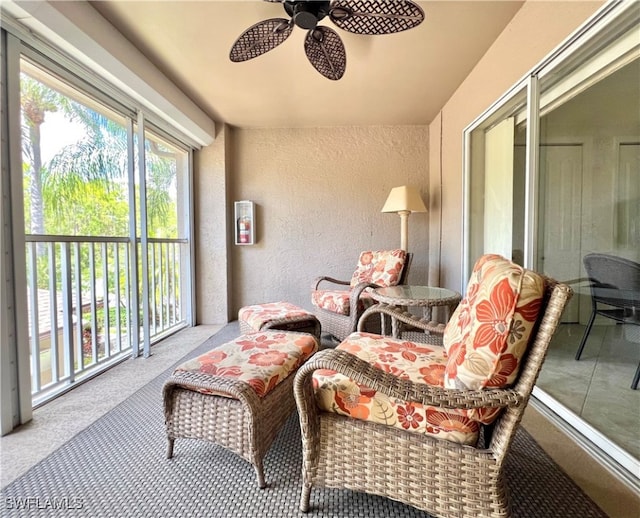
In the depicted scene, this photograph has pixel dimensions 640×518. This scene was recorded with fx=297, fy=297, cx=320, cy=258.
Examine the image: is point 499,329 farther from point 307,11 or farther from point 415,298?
point 307,11

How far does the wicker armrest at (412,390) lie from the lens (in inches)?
Answer: 31.4

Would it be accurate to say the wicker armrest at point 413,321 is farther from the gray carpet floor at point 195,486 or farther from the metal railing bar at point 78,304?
the metal railing bar at point 78,304

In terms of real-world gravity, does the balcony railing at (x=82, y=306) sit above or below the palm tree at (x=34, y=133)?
below

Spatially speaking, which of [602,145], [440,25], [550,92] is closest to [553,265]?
[602,145]

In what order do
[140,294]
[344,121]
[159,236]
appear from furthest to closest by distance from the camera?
[344,121]
[159,236]
[140,294]

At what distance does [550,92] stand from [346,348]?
187cm

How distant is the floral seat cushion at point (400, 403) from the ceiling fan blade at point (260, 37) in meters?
1.72

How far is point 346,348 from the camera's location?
140 cm

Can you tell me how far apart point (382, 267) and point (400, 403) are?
1.91 m

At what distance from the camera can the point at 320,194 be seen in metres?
3.51

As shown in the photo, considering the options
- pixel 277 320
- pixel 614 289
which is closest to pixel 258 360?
pixel 277 320

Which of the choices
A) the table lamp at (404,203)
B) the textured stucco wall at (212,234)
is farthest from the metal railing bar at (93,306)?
the table lamp at (404,203)

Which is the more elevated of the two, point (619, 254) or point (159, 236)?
point (159, 236)

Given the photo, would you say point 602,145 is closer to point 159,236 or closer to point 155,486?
point 155,486
